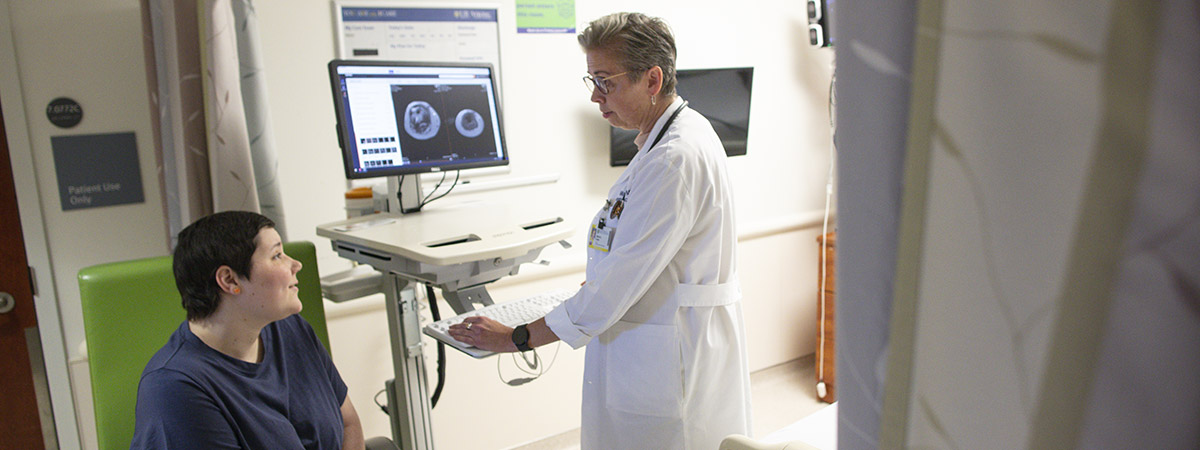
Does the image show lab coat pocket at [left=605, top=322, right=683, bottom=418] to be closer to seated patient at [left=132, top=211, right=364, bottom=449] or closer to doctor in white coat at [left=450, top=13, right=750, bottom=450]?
doctor in white coat at [left=450, top=13, right=750, bottom=450]

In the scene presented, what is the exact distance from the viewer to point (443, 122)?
203 centimetres

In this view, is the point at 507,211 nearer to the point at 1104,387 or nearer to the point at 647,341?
the point at 647,341

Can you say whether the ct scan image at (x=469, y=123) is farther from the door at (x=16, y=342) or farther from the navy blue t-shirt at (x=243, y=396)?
the door at (x=16, y=342)

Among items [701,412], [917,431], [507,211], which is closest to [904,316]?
[917,431]

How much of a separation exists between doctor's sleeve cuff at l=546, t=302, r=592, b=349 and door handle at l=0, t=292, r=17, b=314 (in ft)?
5.10

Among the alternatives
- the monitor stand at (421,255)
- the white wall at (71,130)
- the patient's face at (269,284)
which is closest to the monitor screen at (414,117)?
the monitor stand at (421,255)

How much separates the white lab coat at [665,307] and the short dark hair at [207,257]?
64 cm

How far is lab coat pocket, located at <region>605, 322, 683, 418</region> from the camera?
5.24ft

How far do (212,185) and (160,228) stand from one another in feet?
1.68

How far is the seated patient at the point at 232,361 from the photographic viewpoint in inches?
49.1

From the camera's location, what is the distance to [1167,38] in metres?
0.26

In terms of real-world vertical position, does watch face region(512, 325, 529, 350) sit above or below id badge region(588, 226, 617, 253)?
below

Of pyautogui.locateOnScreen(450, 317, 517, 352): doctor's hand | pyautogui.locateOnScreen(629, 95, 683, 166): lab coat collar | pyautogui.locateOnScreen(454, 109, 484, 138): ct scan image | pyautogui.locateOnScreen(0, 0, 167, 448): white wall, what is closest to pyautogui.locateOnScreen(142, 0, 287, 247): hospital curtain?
pyautogui.locateOnScreen(0, 0, 167, 448): white wall

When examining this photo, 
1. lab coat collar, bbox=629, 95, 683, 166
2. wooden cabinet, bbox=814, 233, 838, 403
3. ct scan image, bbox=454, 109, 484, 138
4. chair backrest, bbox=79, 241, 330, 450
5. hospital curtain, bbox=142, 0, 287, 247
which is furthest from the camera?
wooden cabinet, bbox=814, 233, 838, 403
